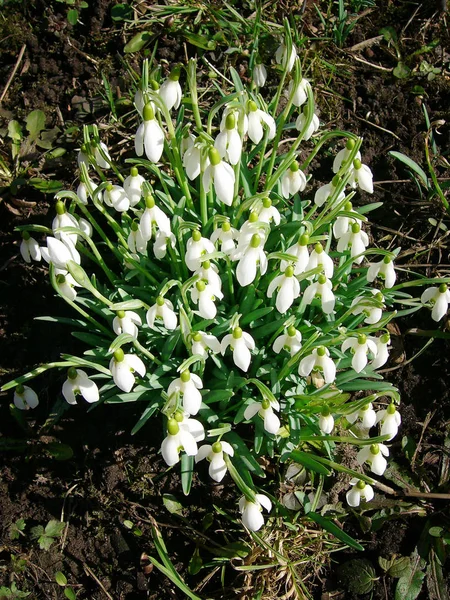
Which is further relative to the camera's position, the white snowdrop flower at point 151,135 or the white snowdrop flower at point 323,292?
the white snowdrop flower at point 323,292

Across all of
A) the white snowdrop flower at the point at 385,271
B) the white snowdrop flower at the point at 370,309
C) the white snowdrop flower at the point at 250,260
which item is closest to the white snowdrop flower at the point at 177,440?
the white snowdrop flower at the point at 250,260

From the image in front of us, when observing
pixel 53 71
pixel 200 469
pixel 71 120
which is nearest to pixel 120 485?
pixel 200 469

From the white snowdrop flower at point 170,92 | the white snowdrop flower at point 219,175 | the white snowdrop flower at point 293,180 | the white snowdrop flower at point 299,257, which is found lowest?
the white snowdrop flower at point 299,257

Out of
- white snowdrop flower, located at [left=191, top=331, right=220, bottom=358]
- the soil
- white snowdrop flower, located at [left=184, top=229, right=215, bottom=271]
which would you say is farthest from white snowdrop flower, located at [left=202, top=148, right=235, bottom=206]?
the soil

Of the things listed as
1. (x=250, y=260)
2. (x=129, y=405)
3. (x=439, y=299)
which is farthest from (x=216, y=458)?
(x=439, y=299)

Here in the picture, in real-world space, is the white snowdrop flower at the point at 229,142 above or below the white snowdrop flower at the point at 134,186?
above

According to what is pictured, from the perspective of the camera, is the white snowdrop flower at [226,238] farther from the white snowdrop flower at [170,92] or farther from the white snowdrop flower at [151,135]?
the white snowdrop flower at [170,92]

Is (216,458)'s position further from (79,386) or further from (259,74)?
(259,74)
